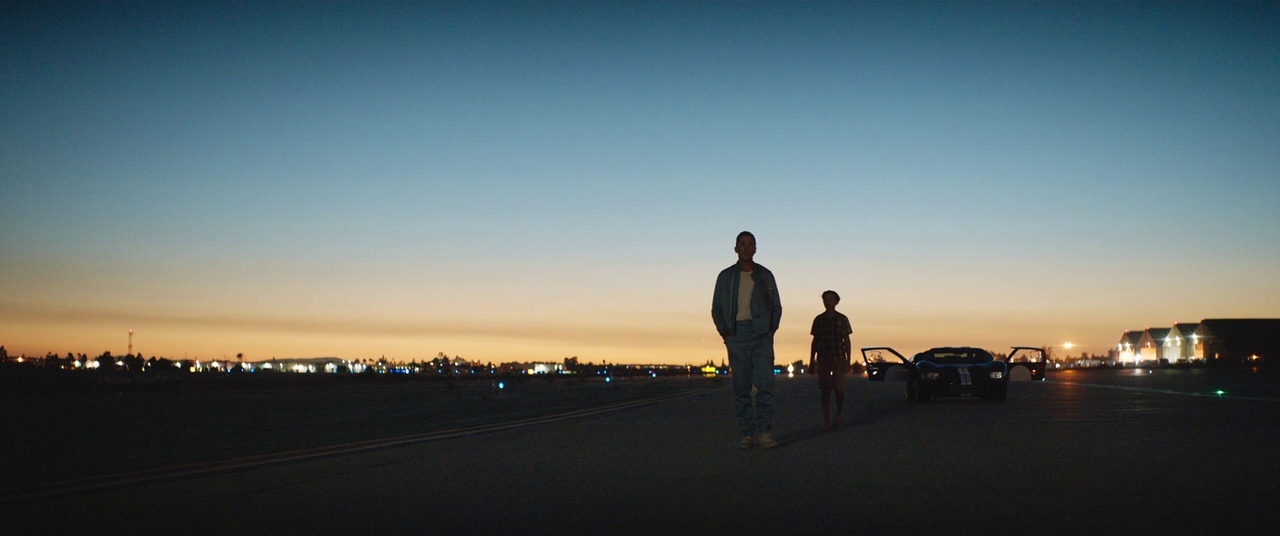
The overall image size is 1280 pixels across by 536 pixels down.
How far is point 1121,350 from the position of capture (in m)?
162

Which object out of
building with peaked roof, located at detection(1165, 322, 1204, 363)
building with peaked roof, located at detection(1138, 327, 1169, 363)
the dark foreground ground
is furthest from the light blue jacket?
building with peaked roof, located at detection(1138, 327, 1169, 363)

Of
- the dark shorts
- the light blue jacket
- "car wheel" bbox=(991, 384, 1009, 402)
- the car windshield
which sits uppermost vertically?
the light blue jacket

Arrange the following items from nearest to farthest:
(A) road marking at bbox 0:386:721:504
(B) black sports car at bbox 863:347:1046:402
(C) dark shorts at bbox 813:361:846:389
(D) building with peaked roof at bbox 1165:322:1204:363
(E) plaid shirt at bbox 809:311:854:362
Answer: (A) road marking at bbox 0:386:721:504, (C) dark shorts at bbox 813:361:846:389, (E) plaid shirt at bbox 809:311:854:362, (B) black sports car at bbox 863:347:1046:402, (D) building with peaked roof at bbox 1165:322:1204:363

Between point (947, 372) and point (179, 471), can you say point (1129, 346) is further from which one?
point (179, 471)

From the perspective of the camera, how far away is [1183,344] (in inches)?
4899

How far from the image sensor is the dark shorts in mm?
12227

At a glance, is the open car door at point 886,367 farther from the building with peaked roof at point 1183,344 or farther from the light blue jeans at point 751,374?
the building with peaked roof at point 1183,344

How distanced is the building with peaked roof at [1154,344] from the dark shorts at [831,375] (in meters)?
137

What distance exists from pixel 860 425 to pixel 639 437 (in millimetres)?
3562

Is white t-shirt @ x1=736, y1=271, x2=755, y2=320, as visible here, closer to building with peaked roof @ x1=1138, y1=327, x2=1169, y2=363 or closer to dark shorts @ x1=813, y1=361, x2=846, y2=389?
dark shorts @ x1=813, y1=361, x2=846, y2=389

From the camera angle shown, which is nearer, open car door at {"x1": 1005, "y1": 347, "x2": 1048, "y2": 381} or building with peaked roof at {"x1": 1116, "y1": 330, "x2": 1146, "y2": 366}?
A: open car door at {"x1": 1005, "y1": 347, "x2": 1048, "y2": 381}

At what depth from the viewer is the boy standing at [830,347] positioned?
1232 centimetres

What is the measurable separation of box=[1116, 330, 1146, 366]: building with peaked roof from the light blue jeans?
504 ft

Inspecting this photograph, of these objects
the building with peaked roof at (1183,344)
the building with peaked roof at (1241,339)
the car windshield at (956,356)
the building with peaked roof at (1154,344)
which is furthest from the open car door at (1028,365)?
the building with peaked roof at (1154,344)
